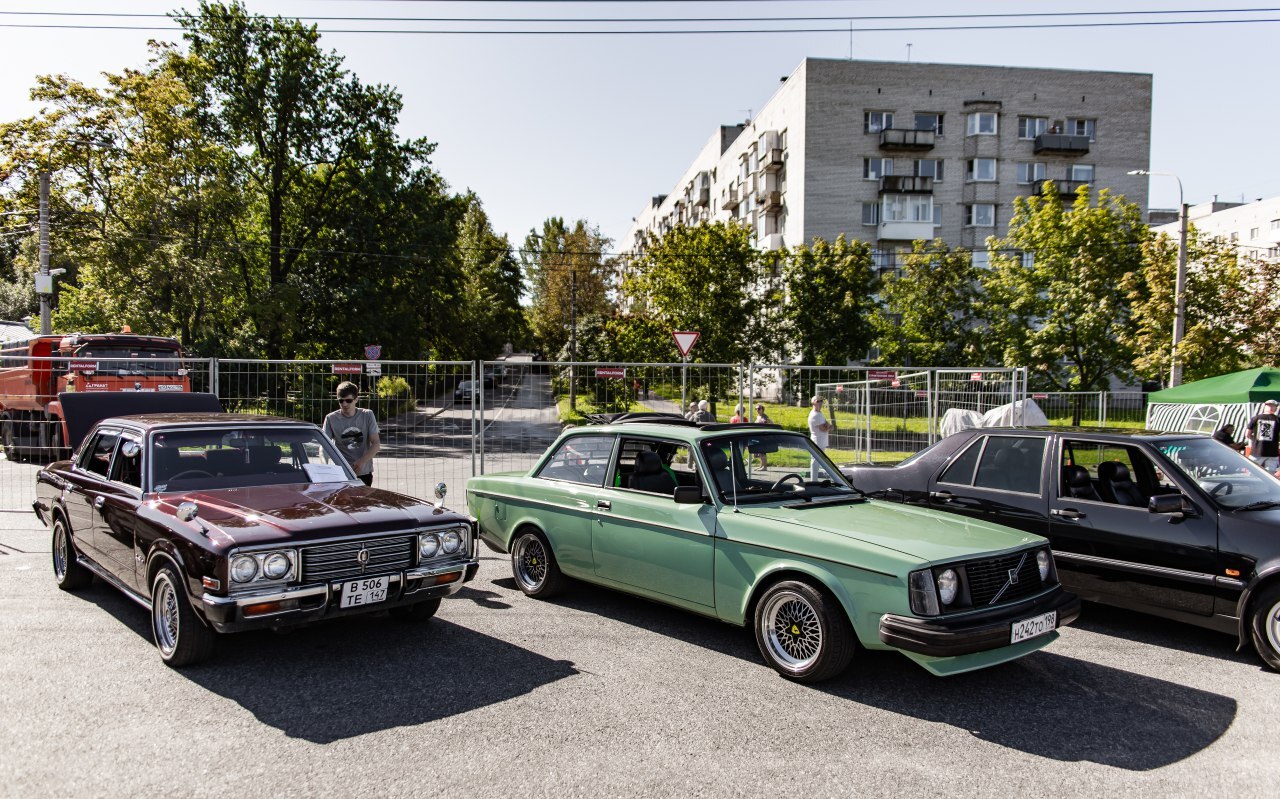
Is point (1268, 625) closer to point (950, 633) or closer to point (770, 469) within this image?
point (950, 633)

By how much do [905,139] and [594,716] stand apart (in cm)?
4148

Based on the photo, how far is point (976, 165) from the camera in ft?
137

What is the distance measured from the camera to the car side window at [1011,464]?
658 centimetres

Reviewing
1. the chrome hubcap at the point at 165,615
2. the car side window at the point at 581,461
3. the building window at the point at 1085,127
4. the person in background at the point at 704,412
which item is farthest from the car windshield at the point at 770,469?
the building window at the point at 1085,127

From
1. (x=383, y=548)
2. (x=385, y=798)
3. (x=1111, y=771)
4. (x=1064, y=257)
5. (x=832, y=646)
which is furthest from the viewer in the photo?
(x=1064, y=257)

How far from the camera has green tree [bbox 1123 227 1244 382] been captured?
21516mm

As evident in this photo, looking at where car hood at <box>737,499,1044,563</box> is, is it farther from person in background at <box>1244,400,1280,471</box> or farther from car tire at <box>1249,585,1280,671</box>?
person in background at <box>1244,400,1280,471</box>

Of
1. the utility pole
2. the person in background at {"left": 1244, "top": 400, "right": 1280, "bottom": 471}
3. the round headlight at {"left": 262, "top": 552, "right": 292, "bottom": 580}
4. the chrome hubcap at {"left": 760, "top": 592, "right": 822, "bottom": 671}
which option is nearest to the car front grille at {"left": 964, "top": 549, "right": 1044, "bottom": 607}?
the chrome hubcap at {"left": 760, "top": 592, "right": 822, "bottom": 671}

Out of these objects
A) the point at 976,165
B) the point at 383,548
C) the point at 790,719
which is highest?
the point at 976,165

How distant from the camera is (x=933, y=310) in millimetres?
34344

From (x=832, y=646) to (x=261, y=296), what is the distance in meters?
28.6

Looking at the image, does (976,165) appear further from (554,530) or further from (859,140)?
(554,530)

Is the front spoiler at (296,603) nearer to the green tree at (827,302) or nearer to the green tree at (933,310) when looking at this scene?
the green tree at (827,302)

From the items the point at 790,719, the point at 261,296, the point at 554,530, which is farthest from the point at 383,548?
the point at 261,296
